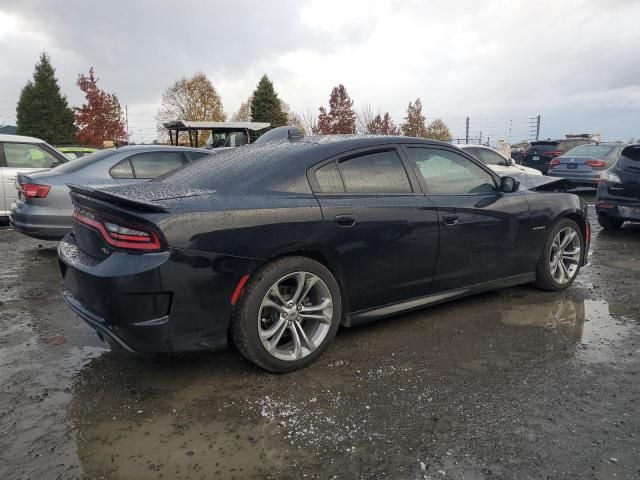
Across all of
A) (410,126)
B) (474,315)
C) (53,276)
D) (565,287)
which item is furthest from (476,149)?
(410,126)

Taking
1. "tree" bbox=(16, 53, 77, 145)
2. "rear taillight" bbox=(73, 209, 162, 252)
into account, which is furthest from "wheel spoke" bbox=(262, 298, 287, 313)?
"tree" bbox=(16, 53, 77, 145)

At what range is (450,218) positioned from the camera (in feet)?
12.4

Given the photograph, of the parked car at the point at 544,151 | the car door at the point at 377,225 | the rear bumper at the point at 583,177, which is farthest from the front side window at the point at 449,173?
the parked car at the point at 544,151

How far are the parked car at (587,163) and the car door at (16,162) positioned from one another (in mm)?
11868

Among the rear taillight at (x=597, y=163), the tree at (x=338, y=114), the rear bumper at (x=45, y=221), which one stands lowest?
the rear bumper at (x=45, y=221)

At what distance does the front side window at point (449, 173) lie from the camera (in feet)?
12.6

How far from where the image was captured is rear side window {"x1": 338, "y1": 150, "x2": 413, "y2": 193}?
11.3ft

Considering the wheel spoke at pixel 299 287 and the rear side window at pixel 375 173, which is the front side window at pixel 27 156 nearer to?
the rear side window at pixel 375 173

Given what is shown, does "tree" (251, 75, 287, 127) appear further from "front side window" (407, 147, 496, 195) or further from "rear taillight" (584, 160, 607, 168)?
"front side window" (407, 147, 496, 195)

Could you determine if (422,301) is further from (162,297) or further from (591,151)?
(591,151)

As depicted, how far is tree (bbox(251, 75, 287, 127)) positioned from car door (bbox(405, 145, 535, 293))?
42.7 metres

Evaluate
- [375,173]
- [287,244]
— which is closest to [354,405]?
[287,244]

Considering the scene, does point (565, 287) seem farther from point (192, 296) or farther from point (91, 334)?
point (91, 334)

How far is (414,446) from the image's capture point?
2.34 m
